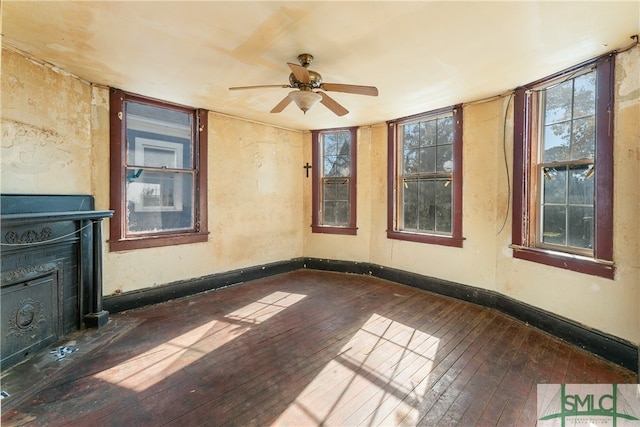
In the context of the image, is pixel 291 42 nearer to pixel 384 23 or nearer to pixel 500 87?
pixel 384 23

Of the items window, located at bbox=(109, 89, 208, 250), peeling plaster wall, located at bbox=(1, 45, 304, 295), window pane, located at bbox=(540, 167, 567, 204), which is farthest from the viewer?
window, located at bbox=(109, 89, 208, 250)

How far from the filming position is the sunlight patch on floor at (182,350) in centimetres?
205

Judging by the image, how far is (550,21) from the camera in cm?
190

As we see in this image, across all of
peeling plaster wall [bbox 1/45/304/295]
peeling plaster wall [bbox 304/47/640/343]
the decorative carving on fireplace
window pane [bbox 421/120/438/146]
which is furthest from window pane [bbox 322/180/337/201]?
the decorative carving on fireplace

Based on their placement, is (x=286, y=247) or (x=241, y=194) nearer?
(x=241, y=194)

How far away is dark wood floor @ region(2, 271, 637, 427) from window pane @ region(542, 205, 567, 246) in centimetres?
Result: 94

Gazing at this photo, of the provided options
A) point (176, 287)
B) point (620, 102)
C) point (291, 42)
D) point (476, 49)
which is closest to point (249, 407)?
point (176, 287)

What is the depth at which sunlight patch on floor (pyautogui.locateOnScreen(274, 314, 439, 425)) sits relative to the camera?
1713 mm

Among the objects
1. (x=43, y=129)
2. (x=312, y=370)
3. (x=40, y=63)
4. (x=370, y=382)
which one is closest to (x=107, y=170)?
(x=43, y=129)

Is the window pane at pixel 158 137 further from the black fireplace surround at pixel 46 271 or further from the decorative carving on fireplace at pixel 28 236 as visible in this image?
the decorative carving on fireplace at pixel 28 236

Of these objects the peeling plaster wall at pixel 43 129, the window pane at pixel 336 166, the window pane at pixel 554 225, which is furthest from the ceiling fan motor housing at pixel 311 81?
the window pane at pixel 554 225

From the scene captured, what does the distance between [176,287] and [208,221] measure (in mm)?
953

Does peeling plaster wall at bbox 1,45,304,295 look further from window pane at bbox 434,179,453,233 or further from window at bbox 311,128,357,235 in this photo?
window pane at bbox 434,179,453,233

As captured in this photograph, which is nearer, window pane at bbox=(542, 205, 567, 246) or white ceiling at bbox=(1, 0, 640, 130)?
white ceiling at bbox=(1, 0, 640, 130)
